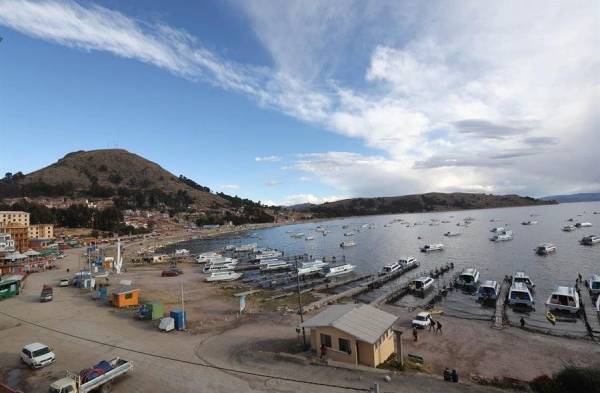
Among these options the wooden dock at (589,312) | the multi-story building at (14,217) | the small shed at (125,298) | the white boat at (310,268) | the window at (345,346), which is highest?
the multi-story building at (14,217)

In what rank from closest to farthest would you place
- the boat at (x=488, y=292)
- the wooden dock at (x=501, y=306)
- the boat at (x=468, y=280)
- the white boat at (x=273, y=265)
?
the wooden dock at (x=501, y=306) → the boat at (x=488, y=292) → the boat at (x=468, y=280) → the white boat at (x=273, y=265)

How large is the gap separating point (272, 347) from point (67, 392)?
1199 centimetres

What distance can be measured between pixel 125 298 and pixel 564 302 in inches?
1767

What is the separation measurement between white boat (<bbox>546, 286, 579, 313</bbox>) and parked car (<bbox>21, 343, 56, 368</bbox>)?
4388 centimetres

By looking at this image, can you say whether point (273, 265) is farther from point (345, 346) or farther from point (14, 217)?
point (14, 217)

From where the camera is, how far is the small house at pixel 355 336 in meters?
21.8

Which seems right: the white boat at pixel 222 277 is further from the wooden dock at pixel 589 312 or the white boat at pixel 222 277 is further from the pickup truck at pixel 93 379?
the wooden dock at pixel 589 312

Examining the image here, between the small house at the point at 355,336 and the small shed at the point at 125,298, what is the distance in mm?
23241

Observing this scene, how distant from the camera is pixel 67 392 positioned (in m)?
18.0

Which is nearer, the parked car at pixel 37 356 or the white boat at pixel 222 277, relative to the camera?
the parked car at pixel 37 356

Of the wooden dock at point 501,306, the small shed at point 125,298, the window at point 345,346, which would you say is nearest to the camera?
the window at point 345,346

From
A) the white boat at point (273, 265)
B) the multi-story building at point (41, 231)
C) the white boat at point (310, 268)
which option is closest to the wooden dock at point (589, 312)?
the white boat at point (310, 268)

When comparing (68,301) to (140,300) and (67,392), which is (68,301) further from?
(67,392)

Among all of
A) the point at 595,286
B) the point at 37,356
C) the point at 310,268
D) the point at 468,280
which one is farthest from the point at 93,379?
the point at 595,286
